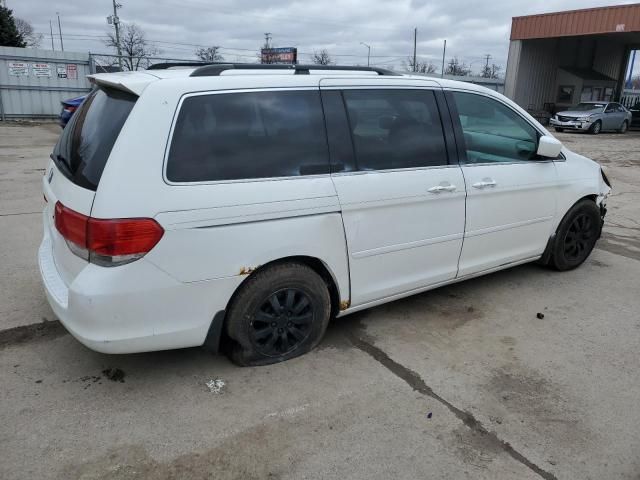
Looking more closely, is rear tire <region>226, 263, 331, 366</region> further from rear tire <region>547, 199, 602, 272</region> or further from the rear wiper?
rear tire <region>547, 199, 602, 272</region>

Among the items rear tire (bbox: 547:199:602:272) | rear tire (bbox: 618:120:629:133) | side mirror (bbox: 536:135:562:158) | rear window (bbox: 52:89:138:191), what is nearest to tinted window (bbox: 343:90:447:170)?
side mirror (bbox: 536:135:562:158)

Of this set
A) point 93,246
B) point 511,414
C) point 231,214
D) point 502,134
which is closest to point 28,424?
point 93,246

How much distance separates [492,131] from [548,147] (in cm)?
47

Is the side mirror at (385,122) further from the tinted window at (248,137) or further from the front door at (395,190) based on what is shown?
the tinted window at (248,137)

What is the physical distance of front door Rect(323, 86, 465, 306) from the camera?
10.9 ft

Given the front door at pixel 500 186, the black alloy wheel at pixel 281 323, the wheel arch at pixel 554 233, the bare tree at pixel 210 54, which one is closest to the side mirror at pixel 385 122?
the front door at pixel 500 186

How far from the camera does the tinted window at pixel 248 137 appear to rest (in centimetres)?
279

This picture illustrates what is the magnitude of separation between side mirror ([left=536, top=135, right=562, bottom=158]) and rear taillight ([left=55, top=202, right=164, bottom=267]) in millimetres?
3173

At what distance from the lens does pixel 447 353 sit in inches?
139

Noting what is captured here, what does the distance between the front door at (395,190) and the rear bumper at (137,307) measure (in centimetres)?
93

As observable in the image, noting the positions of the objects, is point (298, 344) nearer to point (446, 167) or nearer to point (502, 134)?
point (446, 167)

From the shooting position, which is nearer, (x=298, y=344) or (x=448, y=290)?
(x=298, y=344)

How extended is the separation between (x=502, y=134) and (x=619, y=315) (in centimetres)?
173

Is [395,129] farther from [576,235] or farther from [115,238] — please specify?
[576,235]
